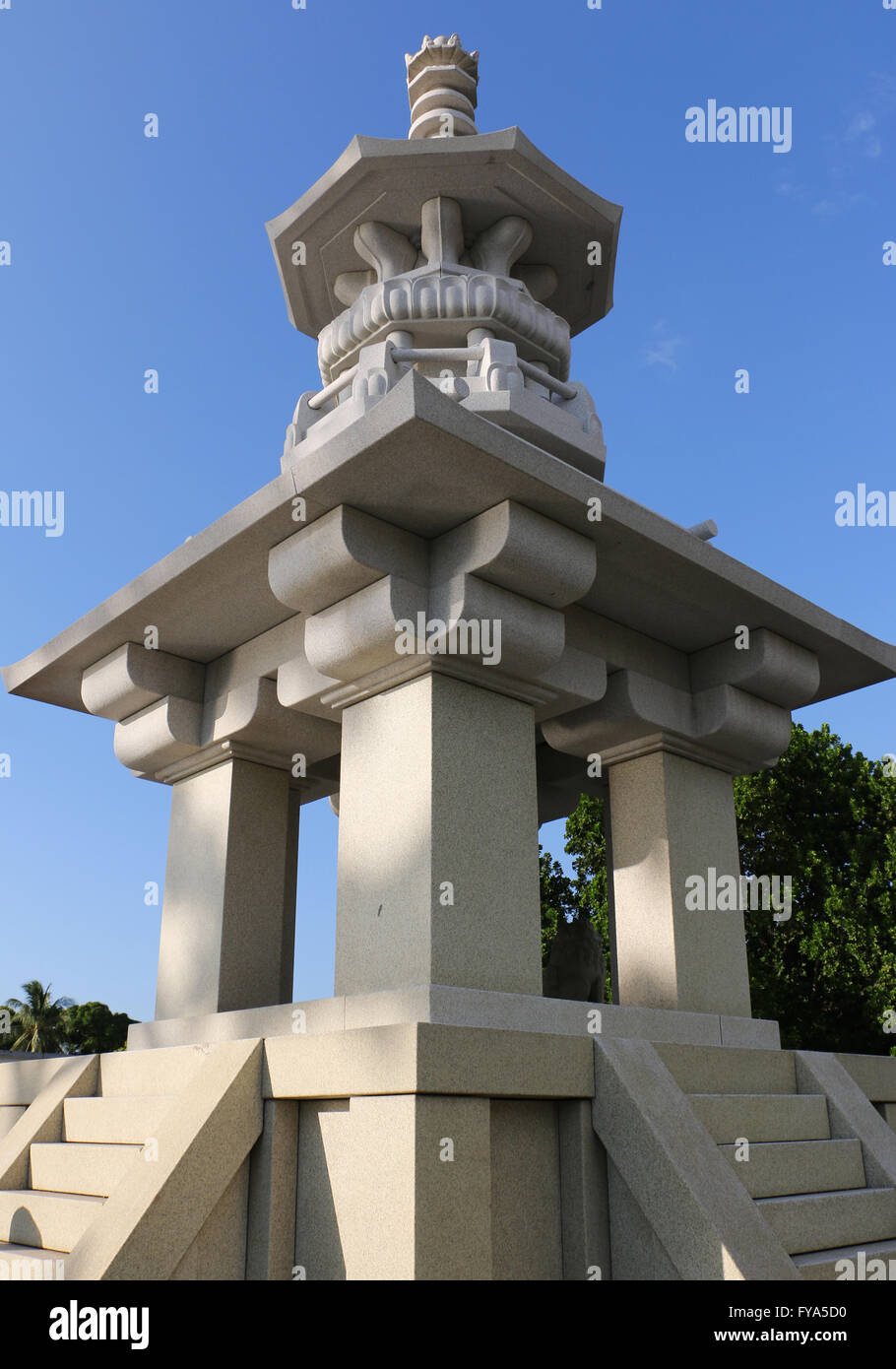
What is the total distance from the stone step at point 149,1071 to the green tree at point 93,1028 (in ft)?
143

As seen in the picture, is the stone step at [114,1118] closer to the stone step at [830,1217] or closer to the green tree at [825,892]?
the stone step at [830,1217]

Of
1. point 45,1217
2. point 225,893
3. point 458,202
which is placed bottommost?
point 45,1217

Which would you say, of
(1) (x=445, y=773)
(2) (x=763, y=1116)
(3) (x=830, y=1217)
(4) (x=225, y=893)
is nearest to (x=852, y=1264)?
(3) (x=830, y=1217)

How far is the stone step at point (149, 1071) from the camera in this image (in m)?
6.40

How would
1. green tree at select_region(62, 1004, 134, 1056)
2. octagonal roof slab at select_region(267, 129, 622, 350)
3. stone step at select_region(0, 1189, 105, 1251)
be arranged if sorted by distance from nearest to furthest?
stone step at select_region(0, 1189, 105, 1251), octagonal roof slab at select_region(267, 129, 622, 350), green tree at select_region(62, 1004, 134, 1056)

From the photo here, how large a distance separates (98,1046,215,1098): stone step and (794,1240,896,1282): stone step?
136 inches

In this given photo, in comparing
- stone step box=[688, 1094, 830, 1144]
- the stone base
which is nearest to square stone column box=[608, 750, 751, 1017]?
the stone base

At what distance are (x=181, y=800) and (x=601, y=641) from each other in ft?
11.8

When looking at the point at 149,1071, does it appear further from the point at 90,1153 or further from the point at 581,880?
the point at 581,880

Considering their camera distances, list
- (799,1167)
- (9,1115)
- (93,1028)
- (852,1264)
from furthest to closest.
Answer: (93,1028)
(9,1115)
(799,1167)
(852,1264)

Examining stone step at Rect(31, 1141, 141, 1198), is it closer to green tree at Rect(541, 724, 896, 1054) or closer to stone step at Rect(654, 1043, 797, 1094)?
stone step at Rect(654, 1043, 797, 1094)

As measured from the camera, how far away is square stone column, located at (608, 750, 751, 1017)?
7559 millimetres

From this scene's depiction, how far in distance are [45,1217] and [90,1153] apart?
1.31ft

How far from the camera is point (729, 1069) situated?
6.66 meters
